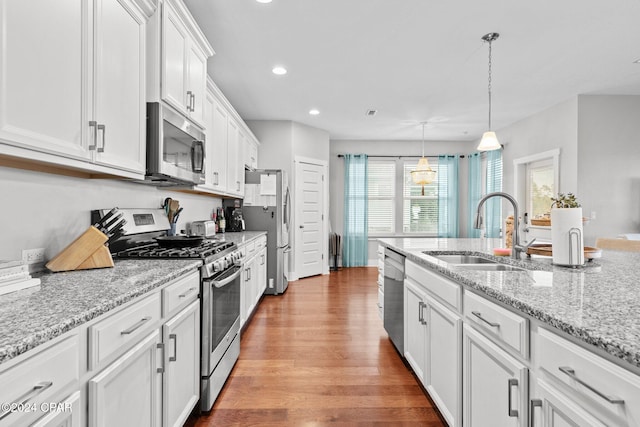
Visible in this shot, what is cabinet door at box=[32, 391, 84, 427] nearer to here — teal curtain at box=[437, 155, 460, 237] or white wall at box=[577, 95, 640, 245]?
white wall at box=[577, 95, 640, 245]

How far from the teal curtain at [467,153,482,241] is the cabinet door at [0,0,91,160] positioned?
691cm

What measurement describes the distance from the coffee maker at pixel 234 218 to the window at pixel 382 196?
349 cm

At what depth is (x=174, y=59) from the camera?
2107mm

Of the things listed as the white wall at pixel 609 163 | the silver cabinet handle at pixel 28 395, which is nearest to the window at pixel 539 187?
the white wall at pixel 609 163

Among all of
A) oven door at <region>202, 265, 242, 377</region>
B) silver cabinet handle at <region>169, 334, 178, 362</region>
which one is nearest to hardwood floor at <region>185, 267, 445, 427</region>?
oven door at <region>202, 265, 242, 377</region>

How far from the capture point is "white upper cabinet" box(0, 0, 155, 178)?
1073 mm

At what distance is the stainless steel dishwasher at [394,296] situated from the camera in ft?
8.45

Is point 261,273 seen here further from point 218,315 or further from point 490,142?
point 490,142

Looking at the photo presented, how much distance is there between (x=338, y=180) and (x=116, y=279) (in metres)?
6.08

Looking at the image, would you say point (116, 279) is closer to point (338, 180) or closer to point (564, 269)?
point (564, 269)

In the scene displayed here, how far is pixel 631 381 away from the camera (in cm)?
69

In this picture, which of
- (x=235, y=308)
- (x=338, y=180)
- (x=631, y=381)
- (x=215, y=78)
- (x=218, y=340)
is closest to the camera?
(x=631, y=381)

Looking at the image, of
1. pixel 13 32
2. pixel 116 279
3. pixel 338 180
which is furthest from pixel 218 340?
pixel 338 180

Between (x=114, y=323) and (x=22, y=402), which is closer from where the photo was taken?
(x=22, y=402)
